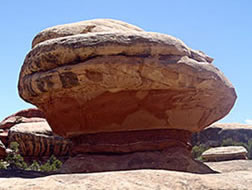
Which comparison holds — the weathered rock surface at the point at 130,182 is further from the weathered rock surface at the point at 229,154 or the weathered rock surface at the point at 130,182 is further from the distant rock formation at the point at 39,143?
the distant rock formation at the point at 39,143

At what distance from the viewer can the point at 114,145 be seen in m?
4.46

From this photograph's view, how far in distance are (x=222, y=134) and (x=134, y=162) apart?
16.3 metres

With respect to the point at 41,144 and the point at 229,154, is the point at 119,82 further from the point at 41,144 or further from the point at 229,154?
the point at 41,144

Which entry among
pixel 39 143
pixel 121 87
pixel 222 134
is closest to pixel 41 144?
pixel 39 143

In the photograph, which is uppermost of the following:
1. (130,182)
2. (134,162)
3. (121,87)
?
(121,87)

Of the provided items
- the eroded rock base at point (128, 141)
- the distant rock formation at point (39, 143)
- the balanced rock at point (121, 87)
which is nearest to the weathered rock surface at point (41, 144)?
the distant rock formation at point (39, 143)

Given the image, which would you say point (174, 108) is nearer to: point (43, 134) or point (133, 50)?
point (133, 50)

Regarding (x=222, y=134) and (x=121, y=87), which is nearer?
(x=121, y=87)

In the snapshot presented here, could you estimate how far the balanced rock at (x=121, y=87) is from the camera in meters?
4.06

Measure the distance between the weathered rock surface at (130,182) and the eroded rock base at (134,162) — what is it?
122 centimetres

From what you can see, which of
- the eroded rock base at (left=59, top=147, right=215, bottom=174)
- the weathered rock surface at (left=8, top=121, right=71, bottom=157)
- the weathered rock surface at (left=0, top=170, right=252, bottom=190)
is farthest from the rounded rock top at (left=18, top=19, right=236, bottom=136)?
the weathered rock surface at (left=8, top=121, right=71, bottom=157)

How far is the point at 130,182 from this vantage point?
2746 mm

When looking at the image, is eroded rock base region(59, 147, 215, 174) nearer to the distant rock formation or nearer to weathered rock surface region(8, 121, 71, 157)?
the distant rock formation

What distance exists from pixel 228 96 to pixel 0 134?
14704mm
